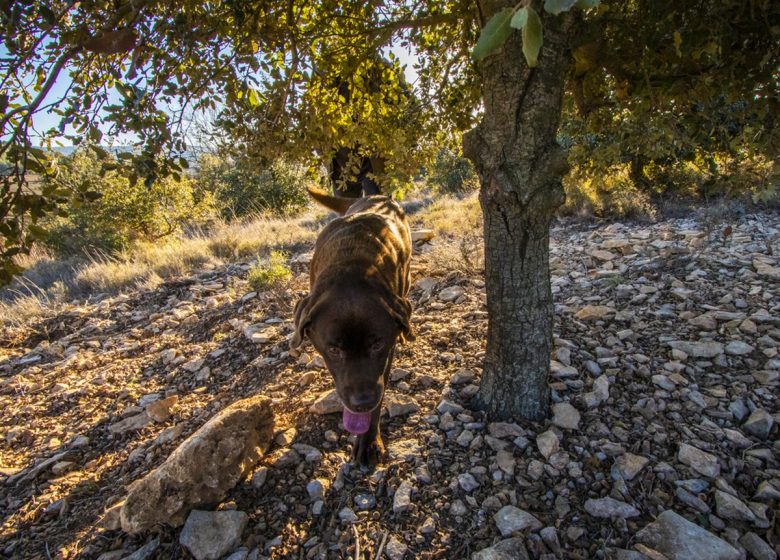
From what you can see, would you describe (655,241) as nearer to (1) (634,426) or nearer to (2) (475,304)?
(2) (475,304)

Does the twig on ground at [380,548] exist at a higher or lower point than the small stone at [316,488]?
lower

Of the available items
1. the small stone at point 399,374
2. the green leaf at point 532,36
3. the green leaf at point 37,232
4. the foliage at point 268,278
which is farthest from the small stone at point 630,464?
the foliage at point 268,278

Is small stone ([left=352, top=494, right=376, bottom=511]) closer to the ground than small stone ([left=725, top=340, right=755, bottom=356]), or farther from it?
closer to the ground

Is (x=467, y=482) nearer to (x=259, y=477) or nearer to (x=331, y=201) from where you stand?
(x=259, y=477)

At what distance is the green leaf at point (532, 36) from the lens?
2.14ft

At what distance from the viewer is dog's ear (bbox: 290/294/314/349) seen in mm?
2553

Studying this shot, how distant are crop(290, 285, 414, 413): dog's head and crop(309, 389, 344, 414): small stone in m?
0.53

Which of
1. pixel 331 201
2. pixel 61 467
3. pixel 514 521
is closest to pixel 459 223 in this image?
pixel 331 201

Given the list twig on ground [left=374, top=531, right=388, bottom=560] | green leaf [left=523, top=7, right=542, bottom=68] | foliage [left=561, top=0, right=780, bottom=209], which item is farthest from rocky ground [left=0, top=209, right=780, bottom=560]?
green leaf [left=523, top=7, right=542, bottom=68]

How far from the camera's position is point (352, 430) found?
7.88ft

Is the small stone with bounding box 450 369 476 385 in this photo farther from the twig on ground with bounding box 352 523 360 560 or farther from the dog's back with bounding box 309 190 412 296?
the twig on ground with bounding box 352 523 360 560

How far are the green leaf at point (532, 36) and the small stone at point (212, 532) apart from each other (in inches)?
97.0

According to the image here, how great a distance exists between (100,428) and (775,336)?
549 centimetres

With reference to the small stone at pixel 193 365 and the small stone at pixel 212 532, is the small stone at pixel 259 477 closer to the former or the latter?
the small stone at pixel 212 532
